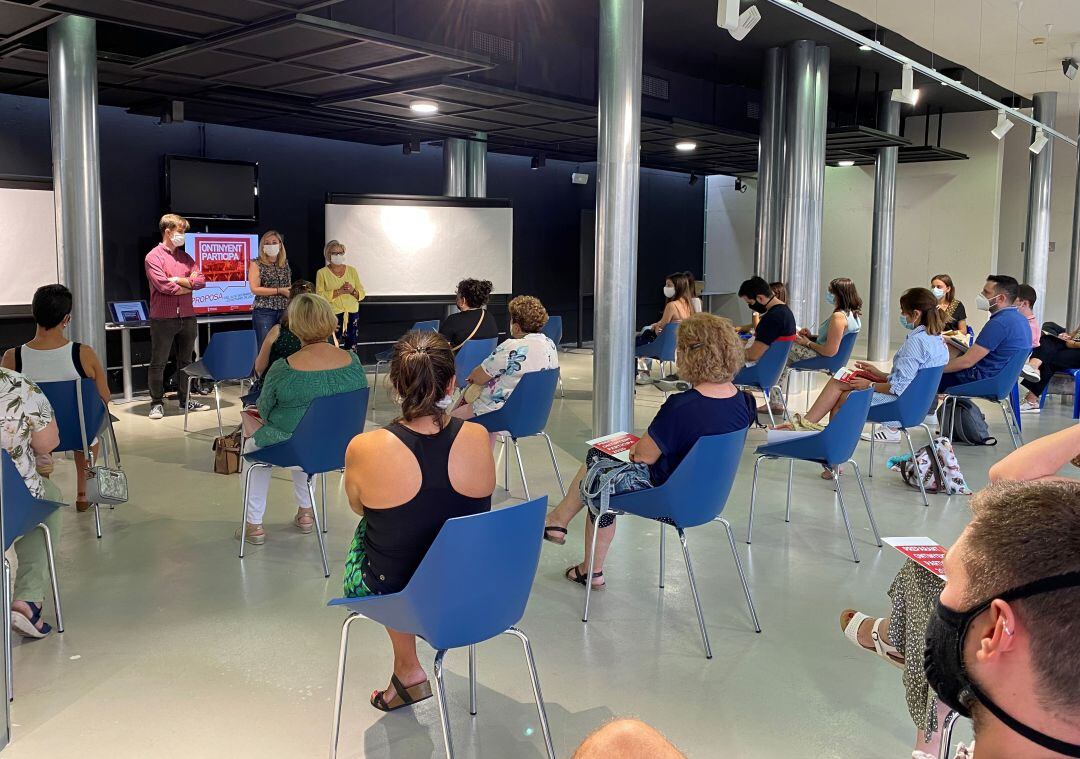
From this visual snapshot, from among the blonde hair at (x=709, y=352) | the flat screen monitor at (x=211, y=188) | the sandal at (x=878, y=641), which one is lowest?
the sandal at (x=878, y=641)

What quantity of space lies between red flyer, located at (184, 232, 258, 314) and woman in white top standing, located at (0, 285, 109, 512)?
5.04 m

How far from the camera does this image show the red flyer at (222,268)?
1002 centimetres

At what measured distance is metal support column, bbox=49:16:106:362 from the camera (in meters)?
7.11

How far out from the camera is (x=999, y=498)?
1.11 meters

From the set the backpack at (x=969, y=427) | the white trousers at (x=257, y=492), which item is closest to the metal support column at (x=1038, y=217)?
the backpack at (x=969, y=427)

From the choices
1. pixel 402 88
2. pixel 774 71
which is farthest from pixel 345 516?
pixel 774 71

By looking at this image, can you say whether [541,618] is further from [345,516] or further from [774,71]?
[774,71]

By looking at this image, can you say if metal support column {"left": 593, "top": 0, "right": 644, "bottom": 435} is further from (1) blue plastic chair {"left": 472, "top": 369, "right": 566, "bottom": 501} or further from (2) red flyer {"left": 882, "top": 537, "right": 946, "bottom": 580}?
(2) red flyer {"left": 882, "top": 537, "right": 946, "bottom": 580}

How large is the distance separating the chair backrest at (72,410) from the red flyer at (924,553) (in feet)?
13.0

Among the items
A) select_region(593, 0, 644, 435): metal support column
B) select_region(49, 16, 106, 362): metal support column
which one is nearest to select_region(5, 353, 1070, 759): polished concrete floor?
select_region(593, 0, 644, 435): metal support column

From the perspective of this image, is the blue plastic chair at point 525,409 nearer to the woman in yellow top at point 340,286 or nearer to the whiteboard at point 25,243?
the woman in yellow top at point 340,286

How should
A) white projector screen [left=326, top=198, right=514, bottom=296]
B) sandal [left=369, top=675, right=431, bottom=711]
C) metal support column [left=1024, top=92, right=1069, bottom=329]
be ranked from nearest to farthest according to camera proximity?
1. sandal [left=369, top=675, right=431, bottom=711]
2. white projector screen [left=326, top=198, right=514, bottom=296]
3. metal support column [left=1024, top=92, right=1069, bottom=329]

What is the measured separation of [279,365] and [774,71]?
8104 mm

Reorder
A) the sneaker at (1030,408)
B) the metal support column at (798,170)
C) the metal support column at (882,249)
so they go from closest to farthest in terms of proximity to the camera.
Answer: the sneaker at (1030,408) < the metal support column at (798,170) < the metal support column at (882,249)
